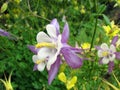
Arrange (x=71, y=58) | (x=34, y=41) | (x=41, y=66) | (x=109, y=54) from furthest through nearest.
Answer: (x=34, y=41) < (x=109, y=54) < (x=41, y=66) < (x=71, y=58)

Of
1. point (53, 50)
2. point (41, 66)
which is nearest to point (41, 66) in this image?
point (41, 66)

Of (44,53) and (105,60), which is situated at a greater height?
(44,53)

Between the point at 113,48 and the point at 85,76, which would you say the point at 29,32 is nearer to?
the point at 85,76

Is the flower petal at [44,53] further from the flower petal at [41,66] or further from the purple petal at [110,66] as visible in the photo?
the purple petal at [110,66]

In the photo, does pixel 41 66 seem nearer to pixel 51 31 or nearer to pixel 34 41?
pixel 51 31

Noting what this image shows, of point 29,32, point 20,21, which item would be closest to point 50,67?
point 29,32
